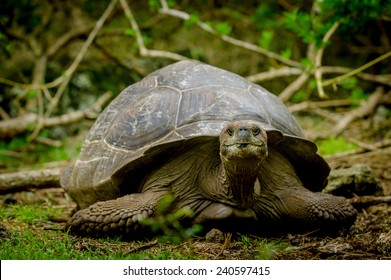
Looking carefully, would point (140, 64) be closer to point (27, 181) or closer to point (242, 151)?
point (27, 181)

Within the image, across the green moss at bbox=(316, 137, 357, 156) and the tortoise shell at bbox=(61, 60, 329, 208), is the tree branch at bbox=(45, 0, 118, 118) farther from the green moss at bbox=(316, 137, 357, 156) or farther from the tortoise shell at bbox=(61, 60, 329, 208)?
the green moss at bbox=(316, 137, 357, 156)

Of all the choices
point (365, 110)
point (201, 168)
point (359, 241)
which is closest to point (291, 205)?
point (359, 241)

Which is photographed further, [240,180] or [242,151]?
[240,180]

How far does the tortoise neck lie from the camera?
2.69 metres

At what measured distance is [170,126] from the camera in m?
3.03

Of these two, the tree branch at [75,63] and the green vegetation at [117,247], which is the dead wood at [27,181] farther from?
the tree branch at [75,63]

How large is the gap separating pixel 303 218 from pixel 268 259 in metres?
0.72

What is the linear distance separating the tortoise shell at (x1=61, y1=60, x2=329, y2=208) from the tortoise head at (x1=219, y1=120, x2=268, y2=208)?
0.72 feet

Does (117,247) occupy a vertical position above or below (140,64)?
below

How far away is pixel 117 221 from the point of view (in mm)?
2908

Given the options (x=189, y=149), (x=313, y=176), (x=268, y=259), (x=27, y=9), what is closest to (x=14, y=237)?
(x=189, y=149)

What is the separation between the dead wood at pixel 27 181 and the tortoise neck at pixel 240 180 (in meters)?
1.95

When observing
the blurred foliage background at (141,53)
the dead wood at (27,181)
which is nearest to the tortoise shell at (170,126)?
the dead wood at (27,181)

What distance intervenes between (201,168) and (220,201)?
0.24m
